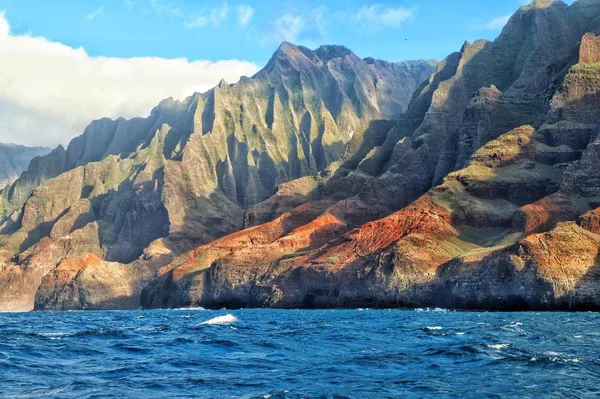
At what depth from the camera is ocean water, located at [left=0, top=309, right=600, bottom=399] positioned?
42.4 meters

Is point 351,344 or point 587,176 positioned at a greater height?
point 587,176

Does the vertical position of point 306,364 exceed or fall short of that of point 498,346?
it falls short

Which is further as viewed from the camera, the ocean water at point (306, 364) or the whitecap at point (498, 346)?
the whitecap at point (498, 346)

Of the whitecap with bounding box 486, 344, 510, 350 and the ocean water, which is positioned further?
the whitecap with bounding box 486, 344, 510, 350

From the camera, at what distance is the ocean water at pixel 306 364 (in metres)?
42.4

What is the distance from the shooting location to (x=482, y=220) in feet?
626

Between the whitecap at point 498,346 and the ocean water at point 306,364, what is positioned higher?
the whitecap at point 498,346

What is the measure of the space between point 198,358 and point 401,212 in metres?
145

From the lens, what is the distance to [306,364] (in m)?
53.6

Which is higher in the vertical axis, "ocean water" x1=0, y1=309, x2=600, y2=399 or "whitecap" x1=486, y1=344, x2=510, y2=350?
"whitecap" x1=486, y1=344, x2=510, y2=350

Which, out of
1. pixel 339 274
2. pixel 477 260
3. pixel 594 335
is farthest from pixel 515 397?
pixel 339 274

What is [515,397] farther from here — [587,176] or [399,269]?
[587,176]

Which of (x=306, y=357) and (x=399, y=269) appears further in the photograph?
(x=399, y=269)

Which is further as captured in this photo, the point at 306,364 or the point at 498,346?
the point at 498,346
